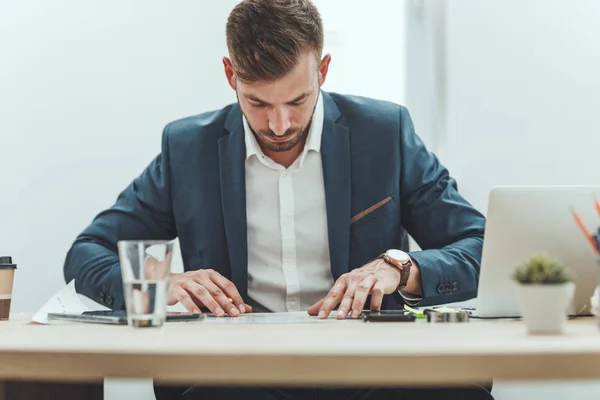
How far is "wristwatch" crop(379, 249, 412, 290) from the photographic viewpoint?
5.46ft

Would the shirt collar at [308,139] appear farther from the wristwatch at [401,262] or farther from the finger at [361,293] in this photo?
the finger at [361,293]

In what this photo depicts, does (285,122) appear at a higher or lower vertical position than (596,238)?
higher

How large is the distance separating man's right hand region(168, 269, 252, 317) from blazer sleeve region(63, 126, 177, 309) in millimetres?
338

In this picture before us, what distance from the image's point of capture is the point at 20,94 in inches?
104

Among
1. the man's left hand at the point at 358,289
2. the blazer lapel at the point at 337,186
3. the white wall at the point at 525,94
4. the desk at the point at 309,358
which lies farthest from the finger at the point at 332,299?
the white wall at the point at 525,94

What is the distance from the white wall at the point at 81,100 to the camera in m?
2.60

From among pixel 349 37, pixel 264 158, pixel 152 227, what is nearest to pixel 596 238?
pixel 264 158

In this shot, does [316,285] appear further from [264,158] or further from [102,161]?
[102,161]

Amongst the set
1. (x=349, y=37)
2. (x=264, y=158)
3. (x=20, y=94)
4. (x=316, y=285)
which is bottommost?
(x=316, y=285)

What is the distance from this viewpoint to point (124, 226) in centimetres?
213

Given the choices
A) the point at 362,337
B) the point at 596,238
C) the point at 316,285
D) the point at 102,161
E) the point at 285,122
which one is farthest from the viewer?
the point at 102,161

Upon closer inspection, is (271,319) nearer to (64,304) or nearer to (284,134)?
(64,304)

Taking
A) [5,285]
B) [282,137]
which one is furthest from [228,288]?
[282,137]

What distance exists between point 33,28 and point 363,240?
4.45 feet
